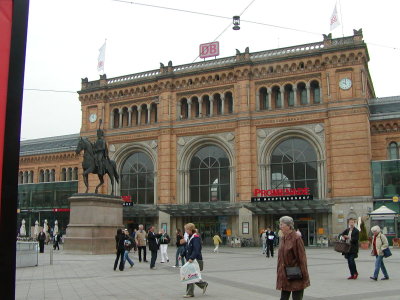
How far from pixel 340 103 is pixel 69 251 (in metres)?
27.4

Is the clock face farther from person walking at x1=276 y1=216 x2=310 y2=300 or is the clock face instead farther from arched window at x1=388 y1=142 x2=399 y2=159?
person walking at x1=276 y1=216 x2=310 y2=300

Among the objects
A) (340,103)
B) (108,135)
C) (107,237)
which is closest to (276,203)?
(340,103)

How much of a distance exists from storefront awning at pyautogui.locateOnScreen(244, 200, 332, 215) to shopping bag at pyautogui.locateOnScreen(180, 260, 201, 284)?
102 ft

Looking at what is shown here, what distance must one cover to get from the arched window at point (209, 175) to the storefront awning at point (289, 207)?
13.5 feet

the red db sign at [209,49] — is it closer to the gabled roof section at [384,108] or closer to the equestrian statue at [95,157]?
the gabled roof section at [384,108]

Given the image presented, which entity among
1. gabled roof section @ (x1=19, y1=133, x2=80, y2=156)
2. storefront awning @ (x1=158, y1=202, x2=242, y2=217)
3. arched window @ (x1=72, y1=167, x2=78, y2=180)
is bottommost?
storefront awning @ (x1=158, y1=202, x2=242, y2=217)

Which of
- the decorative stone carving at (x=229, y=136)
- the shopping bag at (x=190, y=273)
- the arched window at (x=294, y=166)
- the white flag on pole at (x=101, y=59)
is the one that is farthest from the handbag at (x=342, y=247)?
the white flag on pole at (x=101, y=59)

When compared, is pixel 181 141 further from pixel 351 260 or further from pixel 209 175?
pixel 351 260

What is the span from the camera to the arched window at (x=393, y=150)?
147ft

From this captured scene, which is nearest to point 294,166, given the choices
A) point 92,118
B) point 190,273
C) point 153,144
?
point 153,144

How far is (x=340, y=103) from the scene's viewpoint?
43781 millimetres

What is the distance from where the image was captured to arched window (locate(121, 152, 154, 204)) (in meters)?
52.8

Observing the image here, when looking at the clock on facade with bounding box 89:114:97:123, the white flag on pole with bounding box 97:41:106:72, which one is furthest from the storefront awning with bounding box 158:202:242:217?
the white flag on pole with bounding box 97:41:106:72

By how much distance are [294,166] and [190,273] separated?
3432 centimetres
